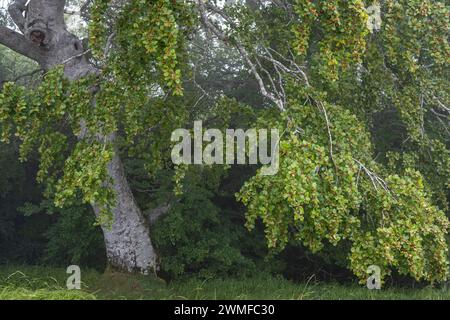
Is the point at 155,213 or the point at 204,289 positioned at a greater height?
the point at 155,213

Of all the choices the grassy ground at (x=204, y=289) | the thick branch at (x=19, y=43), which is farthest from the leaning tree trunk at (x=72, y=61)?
the grassy ground at (x=204, y=289)

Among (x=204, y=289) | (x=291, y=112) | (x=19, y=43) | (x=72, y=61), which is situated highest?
(x=19, y=43)

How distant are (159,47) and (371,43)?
3.33m

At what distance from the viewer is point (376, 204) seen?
4.73 meters

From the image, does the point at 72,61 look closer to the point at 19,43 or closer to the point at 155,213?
the point at 19,43

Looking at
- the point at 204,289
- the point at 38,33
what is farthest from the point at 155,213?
the point at 38,33

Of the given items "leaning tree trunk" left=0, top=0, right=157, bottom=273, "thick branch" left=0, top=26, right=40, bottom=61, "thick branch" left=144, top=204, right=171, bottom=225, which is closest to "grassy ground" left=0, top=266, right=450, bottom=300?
"leaning tree trunk" left=0, top=0, right=157, bottom=273

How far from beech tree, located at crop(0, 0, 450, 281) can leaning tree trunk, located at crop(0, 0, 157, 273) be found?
0.05 feet

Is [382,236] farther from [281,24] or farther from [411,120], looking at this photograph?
[281,24]

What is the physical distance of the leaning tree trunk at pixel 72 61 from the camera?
699cm

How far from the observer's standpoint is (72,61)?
7.01m

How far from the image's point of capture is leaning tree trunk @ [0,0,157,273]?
6.99 m

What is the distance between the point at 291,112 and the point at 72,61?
11.1ft
